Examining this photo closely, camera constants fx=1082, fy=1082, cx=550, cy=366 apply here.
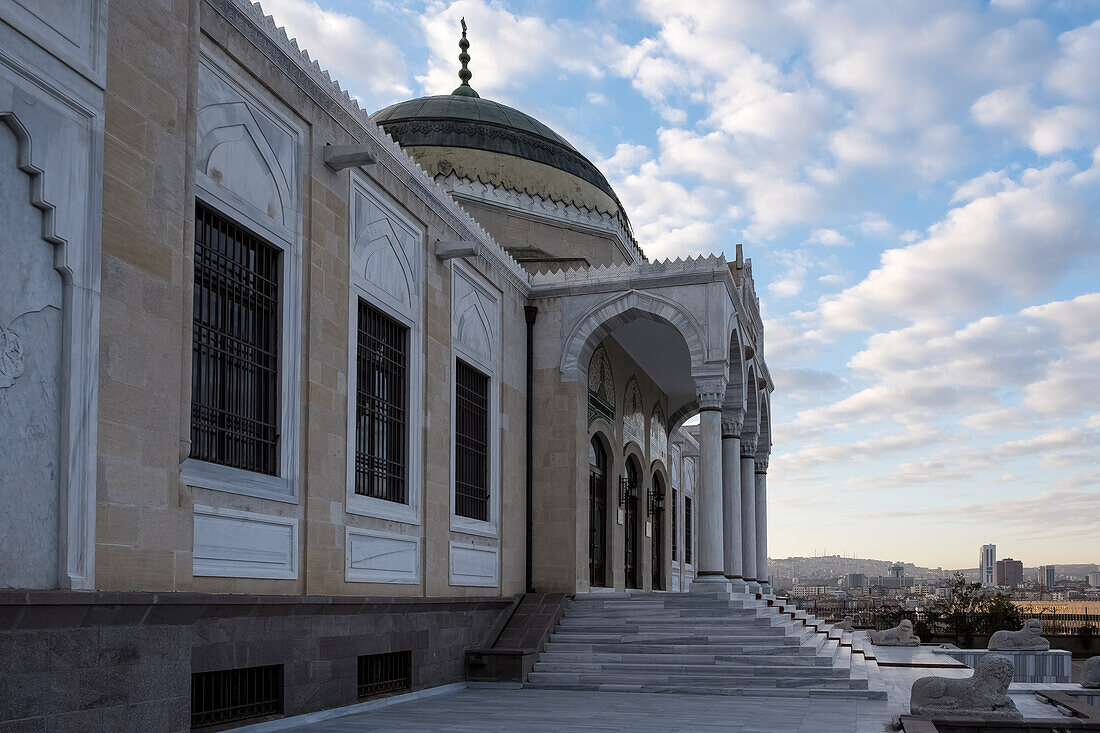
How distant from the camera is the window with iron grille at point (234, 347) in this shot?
845cm

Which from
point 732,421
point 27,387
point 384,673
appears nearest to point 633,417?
point 732,421

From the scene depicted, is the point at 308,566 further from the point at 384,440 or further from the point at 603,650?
the point at 603,650

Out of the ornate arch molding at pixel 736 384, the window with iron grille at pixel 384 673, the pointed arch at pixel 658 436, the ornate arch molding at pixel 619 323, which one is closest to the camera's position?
the window with iron grille at pixel 384 673

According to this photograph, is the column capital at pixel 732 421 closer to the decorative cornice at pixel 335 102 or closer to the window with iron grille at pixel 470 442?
the window with iron grille at pixel 470 442

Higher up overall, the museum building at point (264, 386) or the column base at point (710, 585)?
the museum building at point (264, 386)

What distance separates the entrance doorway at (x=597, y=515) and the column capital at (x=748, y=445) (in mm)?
4036

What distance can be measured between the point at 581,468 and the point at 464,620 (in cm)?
368

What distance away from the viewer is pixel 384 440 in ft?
38.3

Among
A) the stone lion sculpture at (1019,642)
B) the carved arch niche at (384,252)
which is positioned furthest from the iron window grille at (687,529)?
the carved arch niche at (384,252)

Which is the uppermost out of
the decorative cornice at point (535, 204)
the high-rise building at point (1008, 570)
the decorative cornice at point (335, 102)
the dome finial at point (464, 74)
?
the dome finial at point (464, 74)

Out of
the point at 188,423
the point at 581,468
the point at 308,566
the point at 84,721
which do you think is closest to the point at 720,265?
the point at 581,468

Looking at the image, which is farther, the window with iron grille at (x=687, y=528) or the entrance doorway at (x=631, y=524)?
the window with iron grille at (x=687, y=528)

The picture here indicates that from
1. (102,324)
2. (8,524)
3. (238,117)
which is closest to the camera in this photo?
(8,524)

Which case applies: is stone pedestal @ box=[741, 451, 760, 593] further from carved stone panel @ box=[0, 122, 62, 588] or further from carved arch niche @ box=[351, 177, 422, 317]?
carved stone panel @ box=[0, 122, 62, 588]
